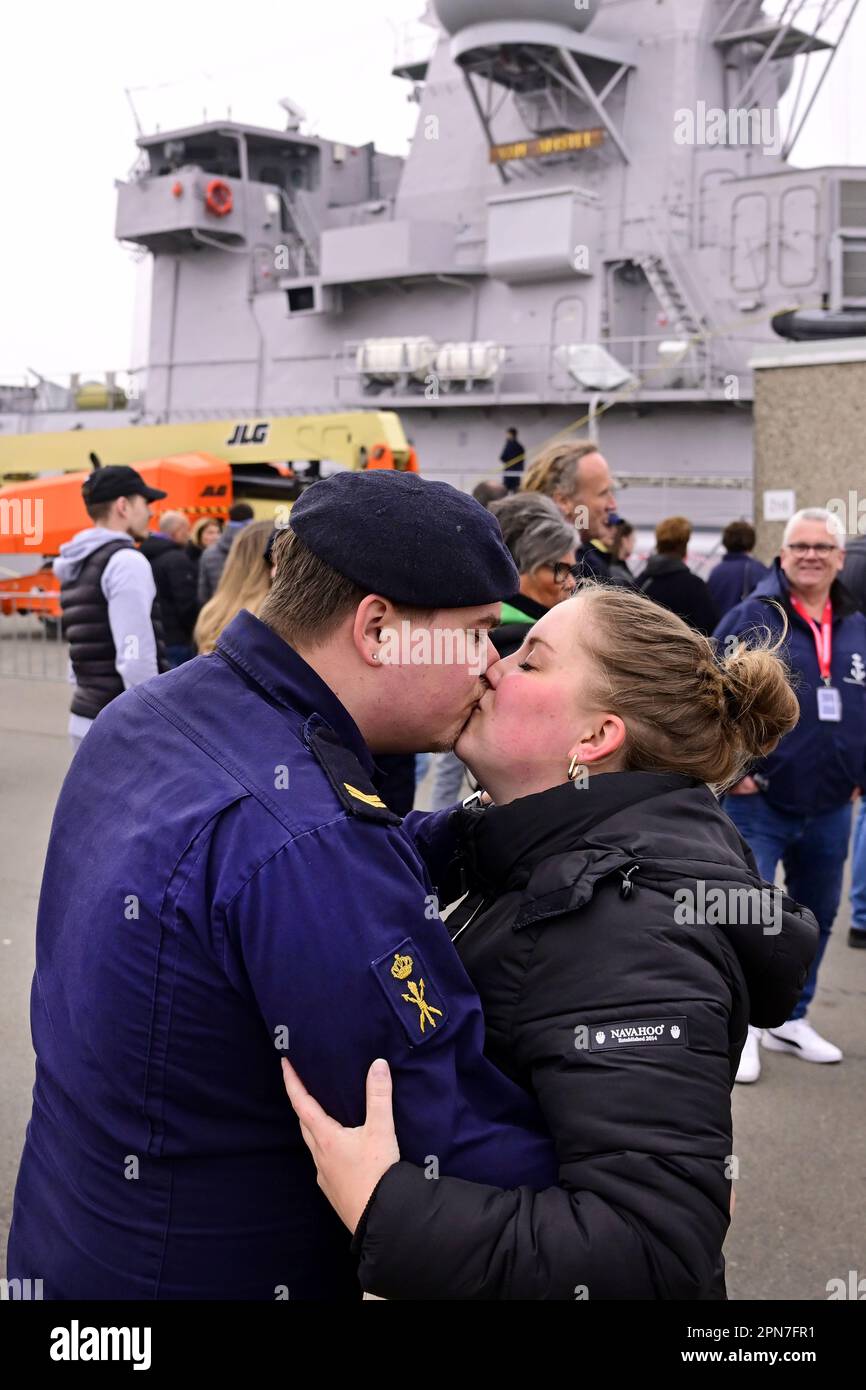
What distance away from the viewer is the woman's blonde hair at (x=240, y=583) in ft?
16.5

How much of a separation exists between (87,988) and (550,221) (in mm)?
22064

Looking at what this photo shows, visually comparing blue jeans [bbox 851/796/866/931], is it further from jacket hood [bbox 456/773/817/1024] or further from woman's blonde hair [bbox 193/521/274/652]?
jacket hood [bbox 456/773/817/1024]

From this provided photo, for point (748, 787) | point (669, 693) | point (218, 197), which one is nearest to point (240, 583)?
point (748, 787)

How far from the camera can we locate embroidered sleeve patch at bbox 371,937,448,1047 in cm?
134

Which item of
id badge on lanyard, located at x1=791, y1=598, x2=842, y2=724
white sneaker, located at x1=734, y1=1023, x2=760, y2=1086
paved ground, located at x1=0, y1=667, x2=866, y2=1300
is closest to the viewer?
paved ground, located at x1=0, y1=667, x2=866, y2=1300

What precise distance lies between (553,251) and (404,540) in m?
21.5

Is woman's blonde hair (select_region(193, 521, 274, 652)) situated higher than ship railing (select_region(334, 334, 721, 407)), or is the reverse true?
ship railing (select_region(334, 334, 721, 407))

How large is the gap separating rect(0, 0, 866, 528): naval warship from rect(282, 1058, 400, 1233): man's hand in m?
16.8

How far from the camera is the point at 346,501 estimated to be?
153cm

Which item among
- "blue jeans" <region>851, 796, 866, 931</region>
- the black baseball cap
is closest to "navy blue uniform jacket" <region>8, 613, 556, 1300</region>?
the black baseball cap

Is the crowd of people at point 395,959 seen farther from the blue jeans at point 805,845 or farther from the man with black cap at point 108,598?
the man with black cap at point 108,598

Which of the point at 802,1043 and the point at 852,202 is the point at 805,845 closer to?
the point at 802,1043

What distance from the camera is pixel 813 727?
4.70 meters
